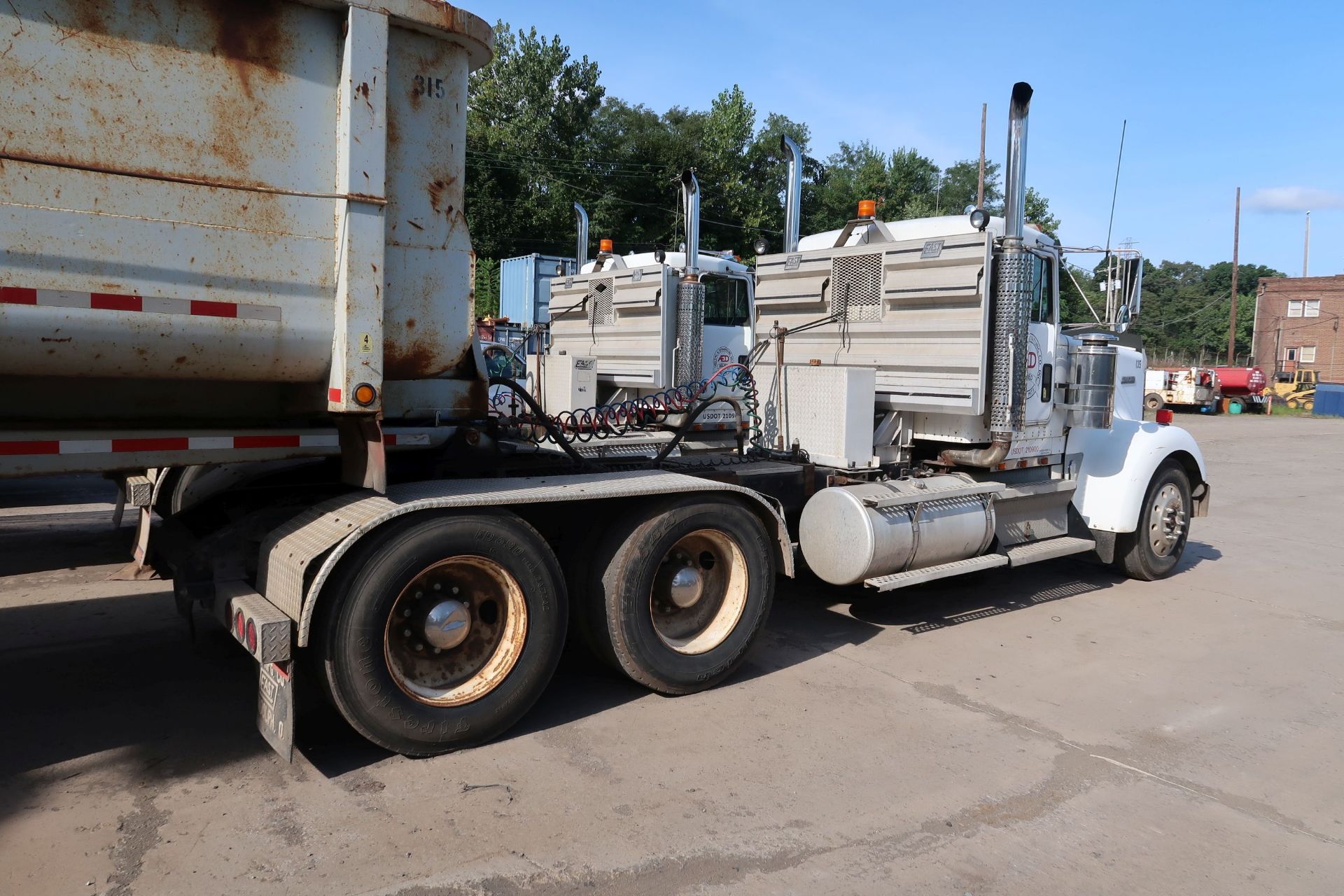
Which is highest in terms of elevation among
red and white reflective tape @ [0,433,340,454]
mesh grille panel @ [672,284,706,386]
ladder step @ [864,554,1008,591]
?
mesh grille panel @ [672,284,706,386]

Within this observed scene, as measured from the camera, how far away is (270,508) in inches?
182

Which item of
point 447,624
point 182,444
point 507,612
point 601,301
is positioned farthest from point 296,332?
point 601,301

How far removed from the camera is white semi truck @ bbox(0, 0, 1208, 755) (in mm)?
3352

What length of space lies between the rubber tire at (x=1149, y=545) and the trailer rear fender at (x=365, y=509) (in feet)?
14.9

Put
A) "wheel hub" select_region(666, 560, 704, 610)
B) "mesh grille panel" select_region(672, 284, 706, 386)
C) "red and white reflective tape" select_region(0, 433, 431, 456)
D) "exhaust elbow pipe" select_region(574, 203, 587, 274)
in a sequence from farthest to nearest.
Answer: "exhaust elbow pipe" select_region(574, 203, 587, 274)
"mesh grille panel" select_region(672, 284, 706, 386)
"wheel hub" select_region(666, 560, 704, 610)
"red and white reflective tape" select_region(0, 433, 431, 456)

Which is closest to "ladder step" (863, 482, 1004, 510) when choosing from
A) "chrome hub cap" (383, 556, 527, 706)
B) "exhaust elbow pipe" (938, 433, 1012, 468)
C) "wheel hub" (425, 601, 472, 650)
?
"exhaust elbow pipe" (938, 433, 1012, 468)

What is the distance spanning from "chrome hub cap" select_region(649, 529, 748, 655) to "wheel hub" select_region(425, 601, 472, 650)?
1.13 m

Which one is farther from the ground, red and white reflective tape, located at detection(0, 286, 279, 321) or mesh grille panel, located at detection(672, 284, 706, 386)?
mesh grille panel, located at detection(672, 284, 706, 386)

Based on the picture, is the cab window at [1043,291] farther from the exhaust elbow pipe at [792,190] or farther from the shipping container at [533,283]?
the shipping container at [533,283]

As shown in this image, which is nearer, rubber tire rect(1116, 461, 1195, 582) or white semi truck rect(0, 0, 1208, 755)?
white semi truck rect(0, 0, 1208, 755)

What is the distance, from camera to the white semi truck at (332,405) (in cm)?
335

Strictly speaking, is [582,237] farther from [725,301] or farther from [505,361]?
[725,301]

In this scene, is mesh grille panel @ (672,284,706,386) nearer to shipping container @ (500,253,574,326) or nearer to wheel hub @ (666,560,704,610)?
wheel hub @ (666,560,704,610)

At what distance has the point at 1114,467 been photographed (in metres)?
7.73
